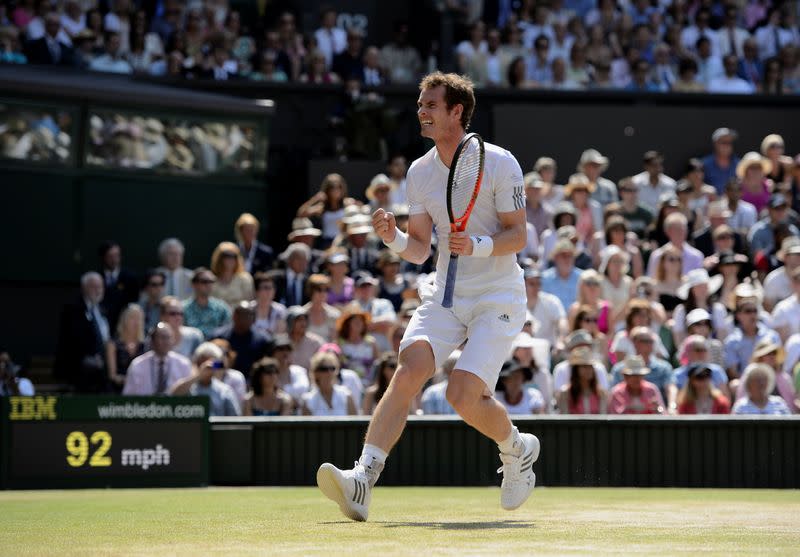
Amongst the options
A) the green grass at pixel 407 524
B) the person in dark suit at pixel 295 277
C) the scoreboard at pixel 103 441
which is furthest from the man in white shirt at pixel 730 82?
the scoreboard at pixel 103 441

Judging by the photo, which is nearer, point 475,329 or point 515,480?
point 475,329

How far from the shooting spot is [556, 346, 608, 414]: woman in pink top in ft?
37.5

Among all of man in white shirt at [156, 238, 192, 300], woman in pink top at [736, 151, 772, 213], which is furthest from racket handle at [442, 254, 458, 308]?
woman in pink top at [736, 151, 772, 213]

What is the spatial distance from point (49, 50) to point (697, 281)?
8.05 metres

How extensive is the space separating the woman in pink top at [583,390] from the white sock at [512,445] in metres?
4.31

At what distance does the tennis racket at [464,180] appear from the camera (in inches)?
266

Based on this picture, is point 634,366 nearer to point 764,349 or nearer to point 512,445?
point 764,349

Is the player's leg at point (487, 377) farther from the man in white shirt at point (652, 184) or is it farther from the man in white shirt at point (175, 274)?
the man in white shirt at point (652, 184)

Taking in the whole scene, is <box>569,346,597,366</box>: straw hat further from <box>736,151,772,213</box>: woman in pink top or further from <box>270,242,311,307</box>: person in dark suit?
<box>736,151,772,213</box>: woman in pink top

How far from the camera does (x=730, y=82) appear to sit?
754 inches

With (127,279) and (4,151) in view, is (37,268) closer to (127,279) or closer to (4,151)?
(4,151)

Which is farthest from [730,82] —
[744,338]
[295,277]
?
[295,277]

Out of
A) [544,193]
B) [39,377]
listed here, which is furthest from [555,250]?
[39,377]

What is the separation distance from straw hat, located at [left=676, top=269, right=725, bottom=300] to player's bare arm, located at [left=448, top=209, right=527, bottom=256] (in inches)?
265
